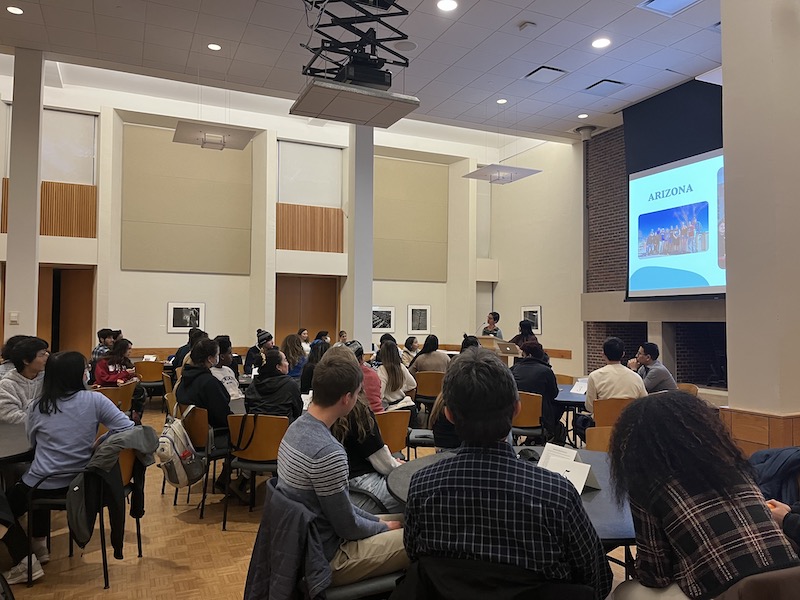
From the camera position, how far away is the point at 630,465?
1.59m

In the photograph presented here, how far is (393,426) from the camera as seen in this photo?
158 inches

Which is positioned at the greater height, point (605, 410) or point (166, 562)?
point (605, 410)

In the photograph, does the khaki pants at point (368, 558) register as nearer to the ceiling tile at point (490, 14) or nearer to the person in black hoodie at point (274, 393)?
the person in black hoodie at point (274, 393)

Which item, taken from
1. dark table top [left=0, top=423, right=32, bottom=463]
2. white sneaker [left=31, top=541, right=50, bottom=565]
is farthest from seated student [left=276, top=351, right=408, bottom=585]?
white sneaker [left=31, top=541, right=50, bottom=565]

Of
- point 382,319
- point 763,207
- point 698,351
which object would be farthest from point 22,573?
point 382,319

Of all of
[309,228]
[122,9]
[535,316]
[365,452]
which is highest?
[122,9]

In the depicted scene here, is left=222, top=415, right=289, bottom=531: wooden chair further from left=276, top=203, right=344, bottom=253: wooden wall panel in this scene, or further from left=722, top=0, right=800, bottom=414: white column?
left=276, top=203, right=344, bottom=253: wooden wall panel

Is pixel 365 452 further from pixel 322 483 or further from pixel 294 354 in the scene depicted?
pixel 294 354

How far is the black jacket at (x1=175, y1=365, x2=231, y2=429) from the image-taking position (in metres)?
4.36

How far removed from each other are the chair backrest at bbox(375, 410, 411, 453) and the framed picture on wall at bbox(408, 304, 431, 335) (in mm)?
9458

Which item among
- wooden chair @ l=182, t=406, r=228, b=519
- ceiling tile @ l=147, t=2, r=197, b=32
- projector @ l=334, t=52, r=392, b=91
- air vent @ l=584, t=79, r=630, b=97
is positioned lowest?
wooden chair @ l=182, t=406, r=228, b=519

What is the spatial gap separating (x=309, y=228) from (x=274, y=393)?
8.32 metres

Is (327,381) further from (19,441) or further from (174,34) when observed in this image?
(174,34)

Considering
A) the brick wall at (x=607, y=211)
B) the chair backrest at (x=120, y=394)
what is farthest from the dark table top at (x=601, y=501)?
the brick wall at (x=607, y=211)
